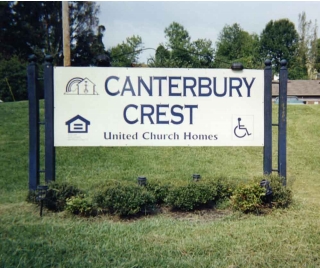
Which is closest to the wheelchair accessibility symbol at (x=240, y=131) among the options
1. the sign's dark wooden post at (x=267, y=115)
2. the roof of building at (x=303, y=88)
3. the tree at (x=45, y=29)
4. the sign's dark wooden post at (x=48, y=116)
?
the sign's dark wooden post at (x=267, y=115)

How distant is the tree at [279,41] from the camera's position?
171 feet

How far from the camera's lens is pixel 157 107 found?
5016mm

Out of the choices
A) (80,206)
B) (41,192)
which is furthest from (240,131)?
(41,192)

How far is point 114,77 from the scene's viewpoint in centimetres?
496

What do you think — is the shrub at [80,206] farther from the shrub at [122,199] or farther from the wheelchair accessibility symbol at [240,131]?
the wheelchair accessibility symbol at [240,131]

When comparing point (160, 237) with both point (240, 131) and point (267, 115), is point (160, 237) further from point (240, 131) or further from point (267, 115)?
point (267, 115)

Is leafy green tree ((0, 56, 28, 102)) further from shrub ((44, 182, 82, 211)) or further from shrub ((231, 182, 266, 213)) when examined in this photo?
shrub ((231, 182, 266, 213))

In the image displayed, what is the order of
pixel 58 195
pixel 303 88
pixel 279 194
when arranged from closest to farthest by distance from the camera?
pixel 58 195
pixel 279 194
pixel 303 88

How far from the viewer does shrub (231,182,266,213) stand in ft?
14.8

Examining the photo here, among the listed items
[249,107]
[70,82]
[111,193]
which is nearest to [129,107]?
[70,82]

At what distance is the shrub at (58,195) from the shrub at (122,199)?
17.2 inches

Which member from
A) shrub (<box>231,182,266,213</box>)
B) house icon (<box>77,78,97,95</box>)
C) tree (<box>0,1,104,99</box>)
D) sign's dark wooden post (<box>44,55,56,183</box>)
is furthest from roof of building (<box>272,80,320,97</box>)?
sign's dark wooden post (<box>44,55,56,183</box>)

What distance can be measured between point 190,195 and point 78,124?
187cm

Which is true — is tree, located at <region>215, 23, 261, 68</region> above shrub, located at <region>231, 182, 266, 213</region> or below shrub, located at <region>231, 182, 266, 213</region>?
above
